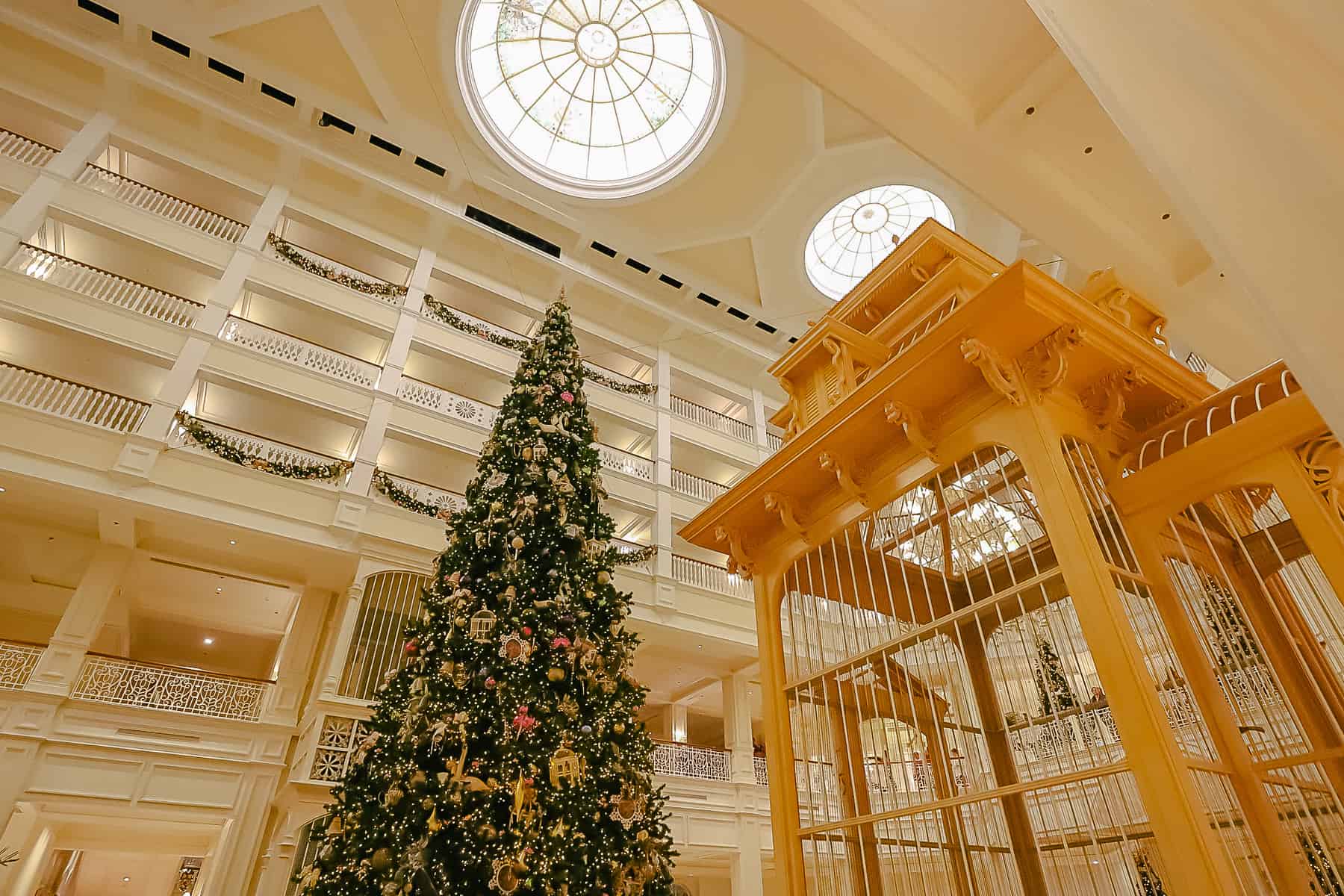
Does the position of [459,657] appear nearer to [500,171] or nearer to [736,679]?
[736,679]

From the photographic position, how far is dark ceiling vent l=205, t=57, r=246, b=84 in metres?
11.2

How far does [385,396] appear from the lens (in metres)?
11.4

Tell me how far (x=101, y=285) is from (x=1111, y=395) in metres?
12.9

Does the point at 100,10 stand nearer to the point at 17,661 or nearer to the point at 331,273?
the point at 331,273

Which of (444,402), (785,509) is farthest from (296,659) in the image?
(785,509)

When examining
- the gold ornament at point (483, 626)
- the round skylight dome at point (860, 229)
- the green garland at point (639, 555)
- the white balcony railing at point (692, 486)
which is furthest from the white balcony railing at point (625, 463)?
the gold ornament at point (483, 626)

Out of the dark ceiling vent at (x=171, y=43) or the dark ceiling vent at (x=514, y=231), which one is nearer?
the dark ceiling vent at (x=171, y=43)

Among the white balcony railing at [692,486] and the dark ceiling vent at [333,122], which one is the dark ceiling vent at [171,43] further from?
the white balcony railing at [692,486]

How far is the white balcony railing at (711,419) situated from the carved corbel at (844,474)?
11803 mm

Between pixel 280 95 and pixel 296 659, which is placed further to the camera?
pixel 280 95

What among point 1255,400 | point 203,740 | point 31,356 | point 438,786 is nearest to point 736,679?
point 203,740

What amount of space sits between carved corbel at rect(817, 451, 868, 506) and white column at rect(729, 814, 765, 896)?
9.64 meters

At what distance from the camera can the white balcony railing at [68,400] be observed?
8.40 m

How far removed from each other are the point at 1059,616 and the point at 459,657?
361 centimetres
